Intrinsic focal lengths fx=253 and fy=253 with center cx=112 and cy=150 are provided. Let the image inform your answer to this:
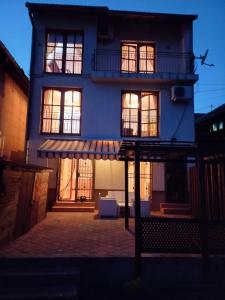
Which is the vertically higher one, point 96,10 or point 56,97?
point 96,10

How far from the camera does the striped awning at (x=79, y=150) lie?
515 inches

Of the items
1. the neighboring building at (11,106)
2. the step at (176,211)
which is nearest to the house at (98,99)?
the step at (176,211)

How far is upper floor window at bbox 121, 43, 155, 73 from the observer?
56.1 ft

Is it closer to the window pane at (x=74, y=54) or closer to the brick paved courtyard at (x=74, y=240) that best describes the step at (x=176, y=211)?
the brick paved courtyard at (x=74, y=240)

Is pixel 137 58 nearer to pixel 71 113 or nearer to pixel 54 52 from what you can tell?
pixel 54 52

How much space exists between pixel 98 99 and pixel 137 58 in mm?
4123

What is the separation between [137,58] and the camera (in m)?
17.2

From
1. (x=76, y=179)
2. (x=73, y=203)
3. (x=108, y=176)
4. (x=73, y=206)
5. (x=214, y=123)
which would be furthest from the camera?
(x=214, y=123)

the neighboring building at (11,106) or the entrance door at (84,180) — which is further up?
the neighboring building at (11,106)

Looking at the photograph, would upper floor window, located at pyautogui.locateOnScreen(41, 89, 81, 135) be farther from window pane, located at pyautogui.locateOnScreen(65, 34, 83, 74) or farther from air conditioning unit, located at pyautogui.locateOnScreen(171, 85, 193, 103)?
air conditioning unit, located at pyautogui.locateOnScreen(171, 85, 193, 103)

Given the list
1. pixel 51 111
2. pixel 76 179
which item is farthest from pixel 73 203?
pixel 51 111
